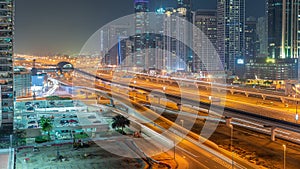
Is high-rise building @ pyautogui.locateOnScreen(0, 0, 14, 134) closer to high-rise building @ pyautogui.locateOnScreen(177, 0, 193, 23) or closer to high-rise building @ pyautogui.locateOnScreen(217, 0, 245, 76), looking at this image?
high-rise building @ pyautogui.locateOnScreen(217, 0, 245, 76)

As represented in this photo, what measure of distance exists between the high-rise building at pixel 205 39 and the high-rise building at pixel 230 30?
1.43 metres

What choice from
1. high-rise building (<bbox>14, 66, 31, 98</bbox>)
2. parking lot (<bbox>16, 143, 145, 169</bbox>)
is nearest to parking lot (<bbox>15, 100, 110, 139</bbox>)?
parking lot (<bbox>16, 143, 145, 169</bbox>)

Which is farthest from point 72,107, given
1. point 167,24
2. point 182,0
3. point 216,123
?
point 182,0

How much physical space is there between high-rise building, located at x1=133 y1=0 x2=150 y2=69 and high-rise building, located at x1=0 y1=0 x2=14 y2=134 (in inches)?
1341

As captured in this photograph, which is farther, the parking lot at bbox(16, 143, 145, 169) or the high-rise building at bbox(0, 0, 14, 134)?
the high-rise building at bbox(0, 0, 14, 134)

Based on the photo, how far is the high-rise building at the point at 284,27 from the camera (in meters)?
34.0

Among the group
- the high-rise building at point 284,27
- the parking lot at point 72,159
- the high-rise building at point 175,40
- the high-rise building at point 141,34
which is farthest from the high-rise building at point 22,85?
the high-rise building at point 175,40

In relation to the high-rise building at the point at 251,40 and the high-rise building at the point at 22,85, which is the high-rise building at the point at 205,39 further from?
the high-rise building at the point at 22,85

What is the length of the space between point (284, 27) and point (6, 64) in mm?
29597

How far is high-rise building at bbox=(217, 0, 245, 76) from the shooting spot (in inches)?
1799

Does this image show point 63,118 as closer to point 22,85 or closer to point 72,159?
point 72,159

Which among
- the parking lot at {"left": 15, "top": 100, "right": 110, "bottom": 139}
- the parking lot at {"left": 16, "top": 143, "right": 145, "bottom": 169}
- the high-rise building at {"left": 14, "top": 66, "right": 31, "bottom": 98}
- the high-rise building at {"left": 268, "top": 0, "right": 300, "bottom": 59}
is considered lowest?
the parking lot at {"left": 16, "top": 143, "right": 145, "bottom": 169}

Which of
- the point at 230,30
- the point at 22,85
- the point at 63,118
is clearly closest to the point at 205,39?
the point at 230,30

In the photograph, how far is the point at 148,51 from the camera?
47.8 metres
